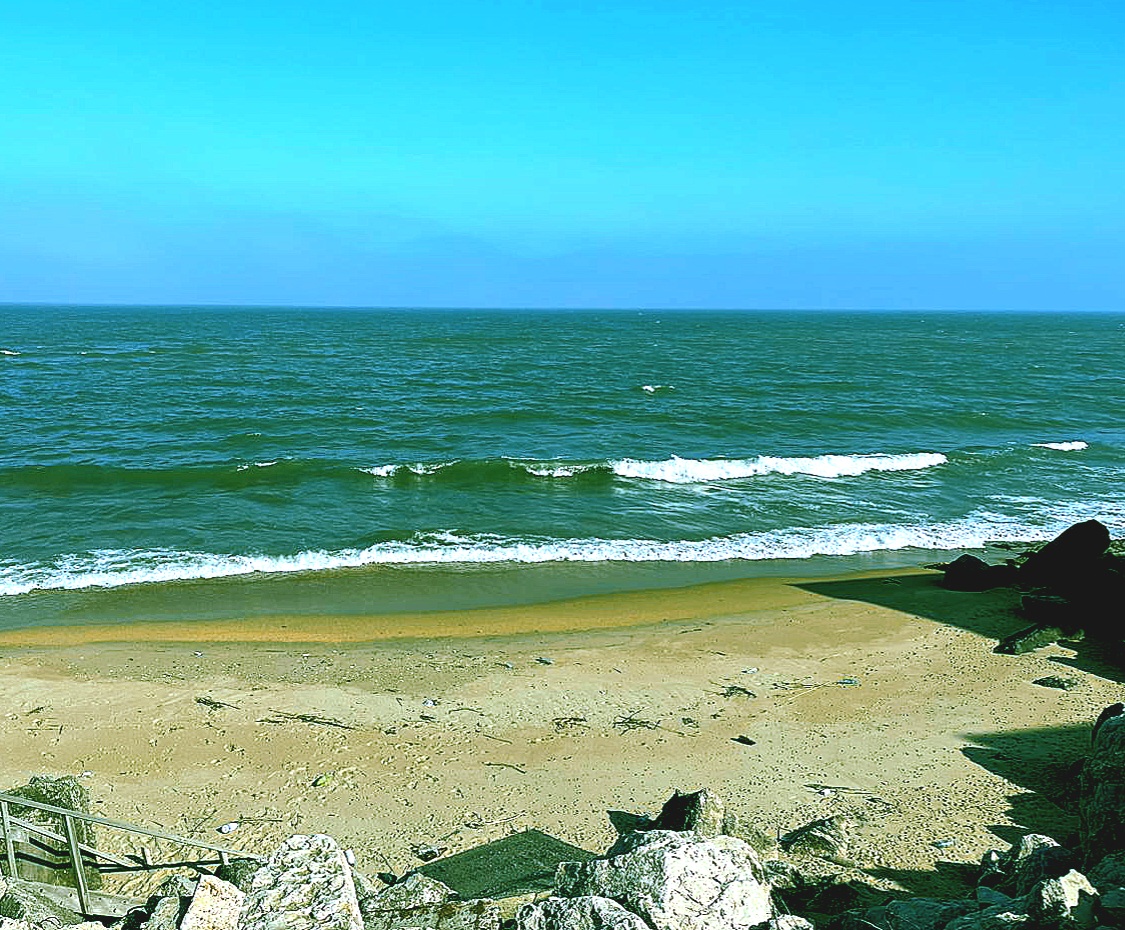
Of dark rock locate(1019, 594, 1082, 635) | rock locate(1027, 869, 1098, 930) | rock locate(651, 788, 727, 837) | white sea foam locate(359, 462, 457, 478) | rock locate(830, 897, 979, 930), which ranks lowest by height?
dark rock locate(1019, 594, 1082, 635)

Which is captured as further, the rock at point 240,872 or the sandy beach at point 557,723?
the sandy beach at point 557,723

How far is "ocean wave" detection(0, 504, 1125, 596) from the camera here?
17375mm

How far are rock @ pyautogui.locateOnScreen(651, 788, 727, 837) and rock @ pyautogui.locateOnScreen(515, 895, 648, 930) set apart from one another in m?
2.00

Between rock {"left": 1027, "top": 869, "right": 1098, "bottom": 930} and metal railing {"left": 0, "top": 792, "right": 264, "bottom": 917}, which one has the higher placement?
rock {"left": 1027, "top": 869, "right": 1098, "bottom": 930}

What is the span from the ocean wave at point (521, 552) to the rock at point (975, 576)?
2937mm

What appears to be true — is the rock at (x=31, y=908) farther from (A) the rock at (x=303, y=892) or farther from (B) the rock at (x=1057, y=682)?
(B) the rock at (x=1057, y=682)

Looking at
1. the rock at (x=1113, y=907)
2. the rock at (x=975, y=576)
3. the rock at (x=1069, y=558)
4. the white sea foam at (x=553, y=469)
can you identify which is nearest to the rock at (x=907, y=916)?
the rock at (x=1113, y=907)

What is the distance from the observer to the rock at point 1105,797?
6797 millimetres

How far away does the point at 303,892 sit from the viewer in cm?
566

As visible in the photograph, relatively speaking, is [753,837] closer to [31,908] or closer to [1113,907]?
[1113,907]

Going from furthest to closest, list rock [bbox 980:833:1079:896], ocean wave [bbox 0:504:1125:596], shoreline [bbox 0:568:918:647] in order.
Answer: ocean wave [bbox 0:504:1125:596], shoreline [bbox 0:568:918:647], rock [bbox 980:833:1079:896]

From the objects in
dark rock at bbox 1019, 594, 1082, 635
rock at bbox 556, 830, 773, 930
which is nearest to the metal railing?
rock at bbox 556, 830, 773, 930

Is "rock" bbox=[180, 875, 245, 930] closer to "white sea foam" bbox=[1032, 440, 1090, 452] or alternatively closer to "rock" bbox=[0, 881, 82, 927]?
"rock" bbox=[0, 881, 82, 927]

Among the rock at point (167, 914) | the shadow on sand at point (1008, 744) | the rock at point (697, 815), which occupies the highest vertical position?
the rock at point (167, 914)
